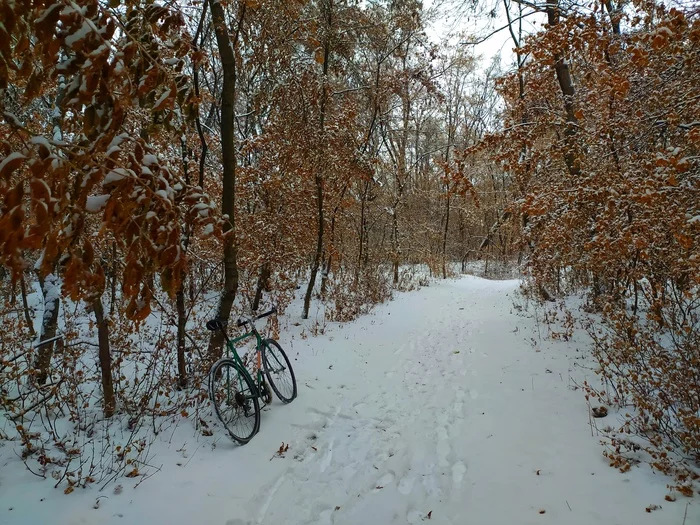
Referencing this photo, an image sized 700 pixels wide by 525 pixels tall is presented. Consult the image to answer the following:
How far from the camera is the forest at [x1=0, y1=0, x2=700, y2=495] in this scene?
138 cm

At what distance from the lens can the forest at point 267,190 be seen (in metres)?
1.38

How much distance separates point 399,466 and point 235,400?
6.17 ft

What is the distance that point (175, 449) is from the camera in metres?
3.74

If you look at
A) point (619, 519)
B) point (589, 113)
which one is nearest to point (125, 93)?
point (619, 519)

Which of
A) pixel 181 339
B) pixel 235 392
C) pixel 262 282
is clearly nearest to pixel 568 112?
pixel 262 282

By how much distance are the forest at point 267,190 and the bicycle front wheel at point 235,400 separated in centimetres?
38

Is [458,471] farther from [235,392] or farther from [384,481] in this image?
[235,392]

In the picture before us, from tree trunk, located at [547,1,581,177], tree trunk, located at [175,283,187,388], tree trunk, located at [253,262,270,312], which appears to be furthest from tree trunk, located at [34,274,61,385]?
tree trunk, located at [547,1,581,177]

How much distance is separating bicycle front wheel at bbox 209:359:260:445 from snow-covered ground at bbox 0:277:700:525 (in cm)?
17

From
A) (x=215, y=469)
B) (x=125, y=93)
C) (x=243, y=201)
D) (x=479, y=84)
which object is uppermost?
(x=479, y=84)

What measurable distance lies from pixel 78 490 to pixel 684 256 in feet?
20.9

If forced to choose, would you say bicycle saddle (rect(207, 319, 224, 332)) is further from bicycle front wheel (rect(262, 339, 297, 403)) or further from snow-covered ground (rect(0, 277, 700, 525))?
snow-covered ground (rect(0, 277, 700, 525))

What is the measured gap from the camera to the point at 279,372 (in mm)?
4930

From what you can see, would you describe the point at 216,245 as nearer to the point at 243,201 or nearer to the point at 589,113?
the point at 243,201
